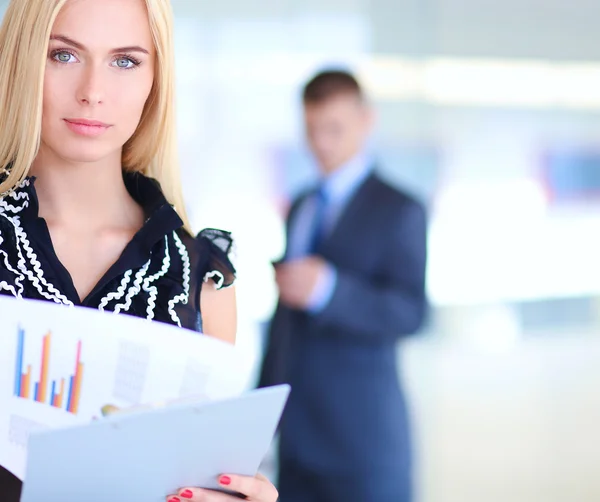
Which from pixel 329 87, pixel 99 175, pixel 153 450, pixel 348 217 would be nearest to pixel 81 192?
pixel 99 175

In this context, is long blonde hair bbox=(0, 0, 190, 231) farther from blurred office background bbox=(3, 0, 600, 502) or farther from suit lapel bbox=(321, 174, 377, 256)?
blurred office background bbox=(3, 0, 600, 502)

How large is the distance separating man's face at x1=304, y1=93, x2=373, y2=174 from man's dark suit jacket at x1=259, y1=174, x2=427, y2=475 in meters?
0.15

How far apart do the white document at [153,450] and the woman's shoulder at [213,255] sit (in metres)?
0.38

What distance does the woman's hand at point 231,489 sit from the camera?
1.25m

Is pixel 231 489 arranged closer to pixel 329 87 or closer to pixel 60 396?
pixel 60 396

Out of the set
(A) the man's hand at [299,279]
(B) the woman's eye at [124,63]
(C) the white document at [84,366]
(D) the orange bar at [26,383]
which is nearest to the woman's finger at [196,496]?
(C) the white document at [84,366]

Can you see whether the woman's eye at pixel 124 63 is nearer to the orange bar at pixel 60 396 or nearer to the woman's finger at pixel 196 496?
the orange bar at pixel 60 396

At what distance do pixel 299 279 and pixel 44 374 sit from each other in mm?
1961

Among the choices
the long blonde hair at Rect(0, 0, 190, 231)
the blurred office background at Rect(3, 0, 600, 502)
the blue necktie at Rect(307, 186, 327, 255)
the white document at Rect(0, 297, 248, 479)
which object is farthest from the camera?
the blurred office background at Rect(3, 0, 600, 502)

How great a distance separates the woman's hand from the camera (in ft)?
4.11

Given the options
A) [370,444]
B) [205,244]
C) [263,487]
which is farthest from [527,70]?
[263,487]

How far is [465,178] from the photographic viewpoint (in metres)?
Answer: 4.43

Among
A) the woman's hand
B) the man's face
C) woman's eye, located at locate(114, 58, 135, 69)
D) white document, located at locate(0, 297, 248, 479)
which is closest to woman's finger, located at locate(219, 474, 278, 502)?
the woman's hand

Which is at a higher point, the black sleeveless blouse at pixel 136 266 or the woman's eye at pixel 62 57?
the woman's eye at pixel 62 57
